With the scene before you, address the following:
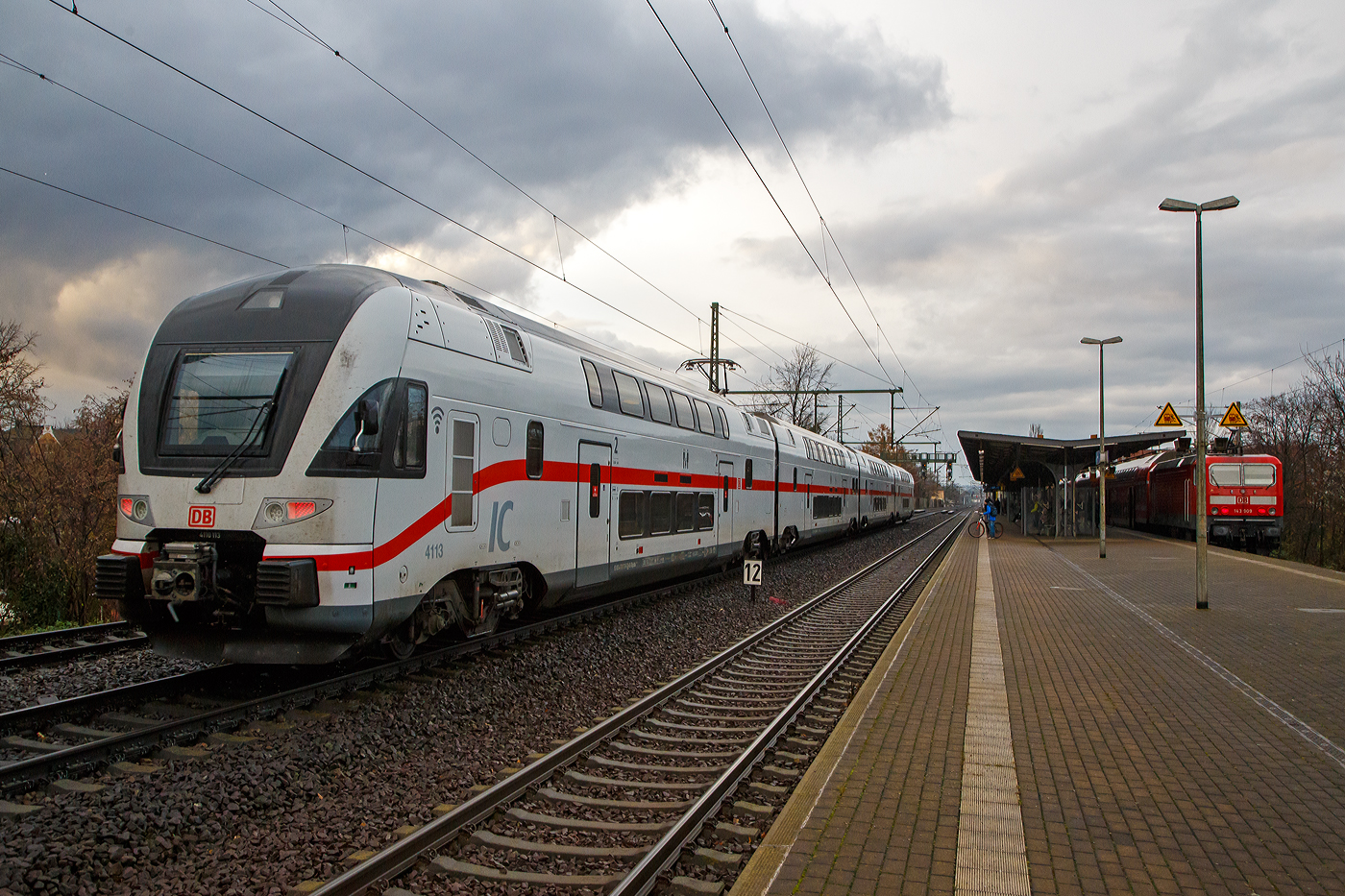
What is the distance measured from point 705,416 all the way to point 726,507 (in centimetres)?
208

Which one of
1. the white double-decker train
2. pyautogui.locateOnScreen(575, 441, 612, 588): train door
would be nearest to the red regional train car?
pyautogui.locateOnScreen(575, 441, 612, 588): train door

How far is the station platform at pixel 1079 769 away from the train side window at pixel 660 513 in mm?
3921

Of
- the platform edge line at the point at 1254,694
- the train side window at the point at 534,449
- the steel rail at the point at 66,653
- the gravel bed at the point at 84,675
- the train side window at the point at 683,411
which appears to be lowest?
the platform edge line at the point at 1254,694

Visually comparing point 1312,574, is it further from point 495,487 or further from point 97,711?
point 97,711

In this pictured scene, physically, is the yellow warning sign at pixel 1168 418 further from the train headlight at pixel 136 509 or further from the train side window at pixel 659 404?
the train headlight at pixel 136 509

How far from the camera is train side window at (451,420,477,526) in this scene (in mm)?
7746

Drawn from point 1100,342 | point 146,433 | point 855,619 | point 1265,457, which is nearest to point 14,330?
point 146,433

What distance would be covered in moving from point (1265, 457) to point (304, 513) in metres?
32.6

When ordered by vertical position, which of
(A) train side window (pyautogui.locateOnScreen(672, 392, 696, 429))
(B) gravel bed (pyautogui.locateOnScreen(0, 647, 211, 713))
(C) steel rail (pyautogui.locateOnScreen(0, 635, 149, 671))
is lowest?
(B) gravel bed (pyautogui.locateOnScreen(0, 647, 211, 713))

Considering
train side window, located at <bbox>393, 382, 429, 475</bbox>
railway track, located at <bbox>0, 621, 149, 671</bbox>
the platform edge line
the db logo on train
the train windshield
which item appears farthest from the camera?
railway track, located at <bbox>0, 621, 149, 671</bbox>

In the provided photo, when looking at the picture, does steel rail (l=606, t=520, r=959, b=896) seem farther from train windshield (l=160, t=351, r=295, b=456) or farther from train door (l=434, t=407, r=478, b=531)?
train windshield (l=160, t=351, r=295, b=456)

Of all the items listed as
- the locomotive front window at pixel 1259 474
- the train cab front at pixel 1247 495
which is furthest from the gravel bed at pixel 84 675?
the locomotive front window at pixel 1259 474

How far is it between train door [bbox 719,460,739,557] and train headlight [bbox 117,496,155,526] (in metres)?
10.4

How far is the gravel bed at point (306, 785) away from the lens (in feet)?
13.3
